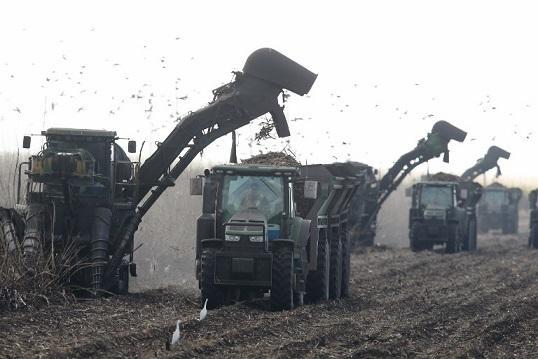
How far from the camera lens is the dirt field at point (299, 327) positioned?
12.4 metres

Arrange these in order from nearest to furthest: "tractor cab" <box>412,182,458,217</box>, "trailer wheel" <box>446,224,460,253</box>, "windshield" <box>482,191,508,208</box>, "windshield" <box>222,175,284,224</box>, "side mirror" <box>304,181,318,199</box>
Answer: "side mirror" <box>304,181,318,199</box> → "windshield" <box>222,175,284,224</box> → "trailer wheel" <box>446,224,460,253</box> → "tractor cab" <box>412,182,458,217</box> → "windshield" <box>482,191,508,208</box>

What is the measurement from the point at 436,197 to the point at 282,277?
19457mm

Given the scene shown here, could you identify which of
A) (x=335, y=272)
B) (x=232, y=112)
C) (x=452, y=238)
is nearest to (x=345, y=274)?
(x=335, y=272)

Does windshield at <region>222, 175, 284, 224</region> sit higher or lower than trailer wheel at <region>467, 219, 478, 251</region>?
higher

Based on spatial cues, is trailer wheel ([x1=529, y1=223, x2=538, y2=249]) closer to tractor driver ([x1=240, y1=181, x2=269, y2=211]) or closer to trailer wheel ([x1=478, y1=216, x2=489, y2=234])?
trailer wheel ([x1=478, y1=216, x2=489, y2=234])

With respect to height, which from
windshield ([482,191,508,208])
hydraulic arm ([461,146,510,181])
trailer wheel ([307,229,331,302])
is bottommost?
trailer wheel ([307,229,331,302])

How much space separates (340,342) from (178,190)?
47.6 feet

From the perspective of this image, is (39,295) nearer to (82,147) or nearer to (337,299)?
(82,147)

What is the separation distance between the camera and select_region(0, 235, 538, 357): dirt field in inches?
488

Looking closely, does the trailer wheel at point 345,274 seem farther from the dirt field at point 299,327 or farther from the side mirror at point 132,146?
the side mirror at point 132,146

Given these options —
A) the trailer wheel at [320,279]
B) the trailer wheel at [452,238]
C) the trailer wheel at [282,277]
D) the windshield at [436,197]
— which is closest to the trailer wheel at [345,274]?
the trailer wheel at [320,279]

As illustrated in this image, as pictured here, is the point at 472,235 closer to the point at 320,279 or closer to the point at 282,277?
the point at 320,279

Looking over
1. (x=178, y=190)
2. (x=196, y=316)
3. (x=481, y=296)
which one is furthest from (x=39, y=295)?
(x=178, y=190)

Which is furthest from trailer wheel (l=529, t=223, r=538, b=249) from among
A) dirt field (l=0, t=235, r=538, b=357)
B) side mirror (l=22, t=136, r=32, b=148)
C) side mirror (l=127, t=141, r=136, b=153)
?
side mirror (l=22, t=136, r=32, b=148)
